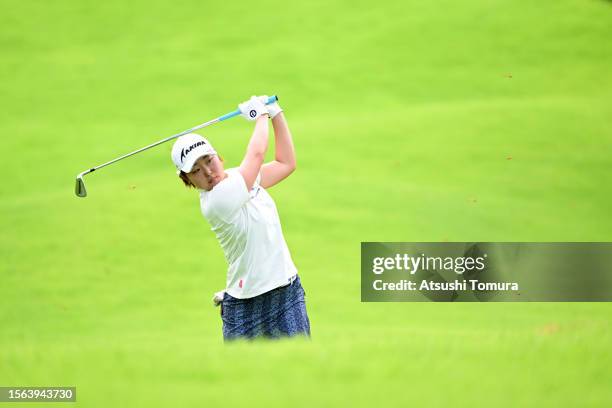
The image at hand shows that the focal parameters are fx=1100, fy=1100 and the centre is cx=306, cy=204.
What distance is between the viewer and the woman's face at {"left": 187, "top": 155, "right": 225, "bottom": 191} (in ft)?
12.2

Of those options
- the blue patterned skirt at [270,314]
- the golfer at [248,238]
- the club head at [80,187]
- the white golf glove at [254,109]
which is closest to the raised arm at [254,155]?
the golfer at [248,238]

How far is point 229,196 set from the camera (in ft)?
12.0

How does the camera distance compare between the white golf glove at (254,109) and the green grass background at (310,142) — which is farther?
the green grass background at (310,142)

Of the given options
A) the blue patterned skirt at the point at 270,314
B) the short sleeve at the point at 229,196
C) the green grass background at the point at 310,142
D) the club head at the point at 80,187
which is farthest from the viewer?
the green grass background at the point at 310,142

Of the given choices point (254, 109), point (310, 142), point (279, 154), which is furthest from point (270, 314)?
point (310, 142)

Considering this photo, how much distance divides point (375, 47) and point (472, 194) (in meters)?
2.70

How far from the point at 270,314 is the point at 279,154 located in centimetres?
62

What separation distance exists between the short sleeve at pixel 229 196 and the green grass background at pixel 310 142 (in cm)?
144

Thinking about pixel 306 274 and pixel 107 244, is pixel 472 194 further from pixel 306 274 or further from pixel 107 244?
pixel 107 244

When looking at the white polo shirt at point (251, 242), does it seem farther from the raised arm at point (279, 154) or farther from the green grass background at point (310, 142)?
the green grass background at point (310, 142)

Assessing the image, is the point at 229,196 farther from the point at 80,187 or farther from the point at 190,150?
the point at 80,187

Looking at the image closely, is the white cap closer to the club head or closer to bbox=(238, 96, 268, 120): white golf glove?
bbox=(238, 96, 268, 120): white golf glove

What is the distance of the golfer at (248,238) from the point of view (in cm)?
370

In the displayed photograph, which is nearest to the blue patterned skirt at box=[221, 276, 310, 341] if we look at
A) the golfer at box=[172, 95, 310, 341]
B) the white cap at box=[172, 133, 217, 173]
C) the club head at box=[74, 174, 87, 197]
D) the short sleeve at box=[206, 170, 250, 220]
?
the golfer at box=[172, 95, 310, 341]
